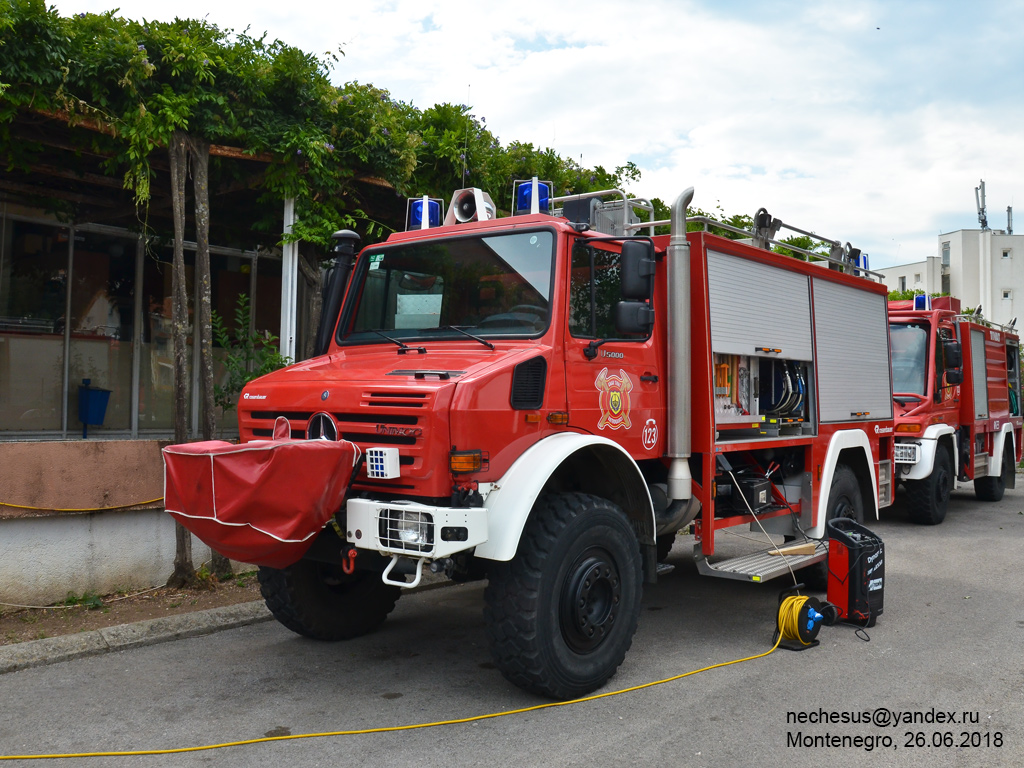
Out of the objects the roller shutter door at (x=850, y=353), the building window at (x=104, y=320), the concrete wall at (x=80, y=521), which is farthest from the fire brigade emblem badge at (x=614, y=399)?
the building window at (x=104, y=320)

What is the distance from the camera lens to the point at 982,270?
51.4 meters

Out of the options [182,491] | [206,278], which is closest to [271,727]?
[182,491]

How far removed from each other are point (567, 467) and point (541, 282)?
3.70 ft

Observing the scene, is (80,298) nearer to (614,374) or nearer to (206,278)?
(206,278)

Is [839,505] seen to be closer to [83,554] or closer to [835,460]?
[835,460]

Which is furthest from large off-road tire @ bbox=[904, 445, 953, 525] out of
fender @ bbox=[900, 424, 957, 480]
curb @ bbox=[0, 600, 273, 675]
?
curb @ bbox=[0, 600, 273, 675]

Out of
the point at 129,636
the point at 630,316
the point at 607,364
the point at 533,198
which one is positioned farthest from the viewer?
the point at 129,636

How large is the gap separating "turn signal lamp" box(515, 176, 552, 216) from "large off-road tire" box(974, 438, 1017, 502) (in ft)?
36.0

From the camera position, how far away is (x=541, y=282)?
4.86 meters

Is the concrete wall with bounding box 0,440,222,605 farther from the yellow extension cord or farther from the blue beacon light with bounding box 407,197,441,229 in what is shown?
the blue beacon light with bounding box 407,197,441,229

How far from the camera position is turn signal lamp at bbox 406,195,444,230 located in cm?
585

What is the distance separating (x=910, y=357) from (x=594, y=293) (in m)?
7.84

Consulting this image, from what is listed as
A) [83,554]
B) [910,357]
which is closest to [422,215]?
[83,554]

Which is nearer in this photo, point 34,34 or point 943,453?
point 34,34
